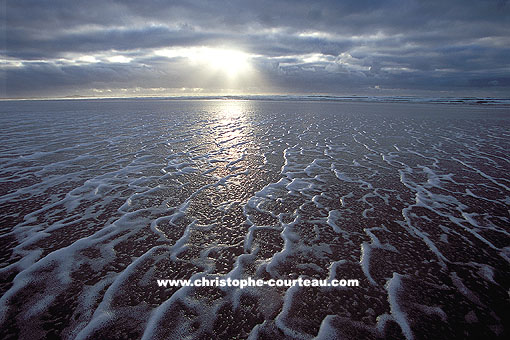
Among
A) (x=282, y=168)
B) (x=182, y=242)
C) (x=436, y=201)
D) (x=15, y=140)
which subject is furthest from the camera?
(x=15, y=140)

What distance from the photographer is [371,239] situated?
3463 millimetres

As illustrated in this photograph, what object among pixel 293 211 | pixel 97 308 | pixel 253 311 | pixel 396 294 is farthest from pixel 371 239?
pixel 97 308

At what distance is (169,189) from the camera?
205 inches

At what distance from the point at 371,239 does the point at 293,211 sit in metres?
1.29

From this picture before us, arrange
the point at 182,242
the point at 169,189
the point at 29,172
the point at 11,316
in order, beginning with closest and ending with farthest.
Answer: the point at 11,316 → the point at 182,242 → the point at 169,189 → the point at 29,172

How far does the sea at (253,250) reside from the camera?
221cm

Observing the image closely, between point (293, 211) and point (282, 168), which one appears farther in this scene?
point (282, 168)

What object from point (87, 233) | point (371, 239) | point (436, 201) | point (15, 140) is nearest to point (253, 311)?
point (371, 239)

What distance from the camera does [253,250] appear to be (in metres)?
3.20

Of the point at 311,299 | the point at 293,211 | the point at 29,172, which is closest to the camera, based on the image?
the point at 311,299

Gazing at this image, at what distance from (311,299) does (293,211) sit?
1.92 meters

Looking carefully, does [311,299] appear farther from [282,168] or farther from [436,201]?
[282,168]

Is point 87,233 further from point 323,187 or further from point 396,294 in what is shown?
Result: point 323,187

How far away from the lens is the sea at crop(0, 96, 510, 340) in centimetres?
221
